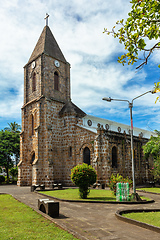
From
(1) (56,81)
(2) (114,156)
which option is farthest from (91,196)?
(1) (56,81)

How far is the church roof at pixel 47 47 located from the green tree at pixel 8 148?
42.9 feet

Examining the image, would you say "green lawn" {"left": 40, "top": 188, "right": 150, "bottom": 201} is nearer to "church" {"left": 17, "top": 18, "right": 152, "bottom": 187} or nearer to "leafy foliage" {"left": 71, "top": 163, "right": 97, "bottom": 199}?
"leafy foliage" {"left": 71, "top": 163, "right": 97, "bottom": 199}

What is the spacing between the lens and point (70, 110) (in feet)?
95.7

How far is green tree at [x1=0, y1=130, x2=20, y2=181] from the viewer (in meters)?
34.6

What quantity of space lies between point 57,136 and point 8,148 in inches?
428

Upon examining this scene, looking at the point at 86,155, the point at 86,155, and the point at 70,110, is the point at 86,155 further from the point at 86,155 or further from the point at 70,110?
the point at 70,110

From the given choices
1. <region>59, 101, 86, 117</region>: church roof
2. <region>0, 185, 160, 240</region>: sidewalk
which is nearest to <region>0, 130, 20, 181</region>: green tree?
<region>59, 101, 86, 117</region>: church roof

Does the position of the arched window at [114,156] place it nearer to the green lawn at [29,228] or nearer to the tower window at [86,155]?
the tower window at [86,155]

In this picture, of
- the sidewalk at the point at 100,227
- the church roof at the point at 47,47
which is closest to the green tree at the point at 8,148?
the church roof at the point at 47,47

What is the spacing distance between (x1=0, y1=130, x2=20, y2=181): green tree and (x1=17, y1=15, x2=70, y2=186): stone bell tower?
6.01m

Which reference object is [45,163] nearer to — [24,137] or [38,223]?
[24,137]

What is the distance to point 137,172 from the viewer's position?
2912 cm

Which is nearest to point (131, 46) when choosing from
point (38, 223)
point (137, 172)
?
point (38, 223)

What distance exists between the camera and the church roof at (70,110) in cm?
2904
